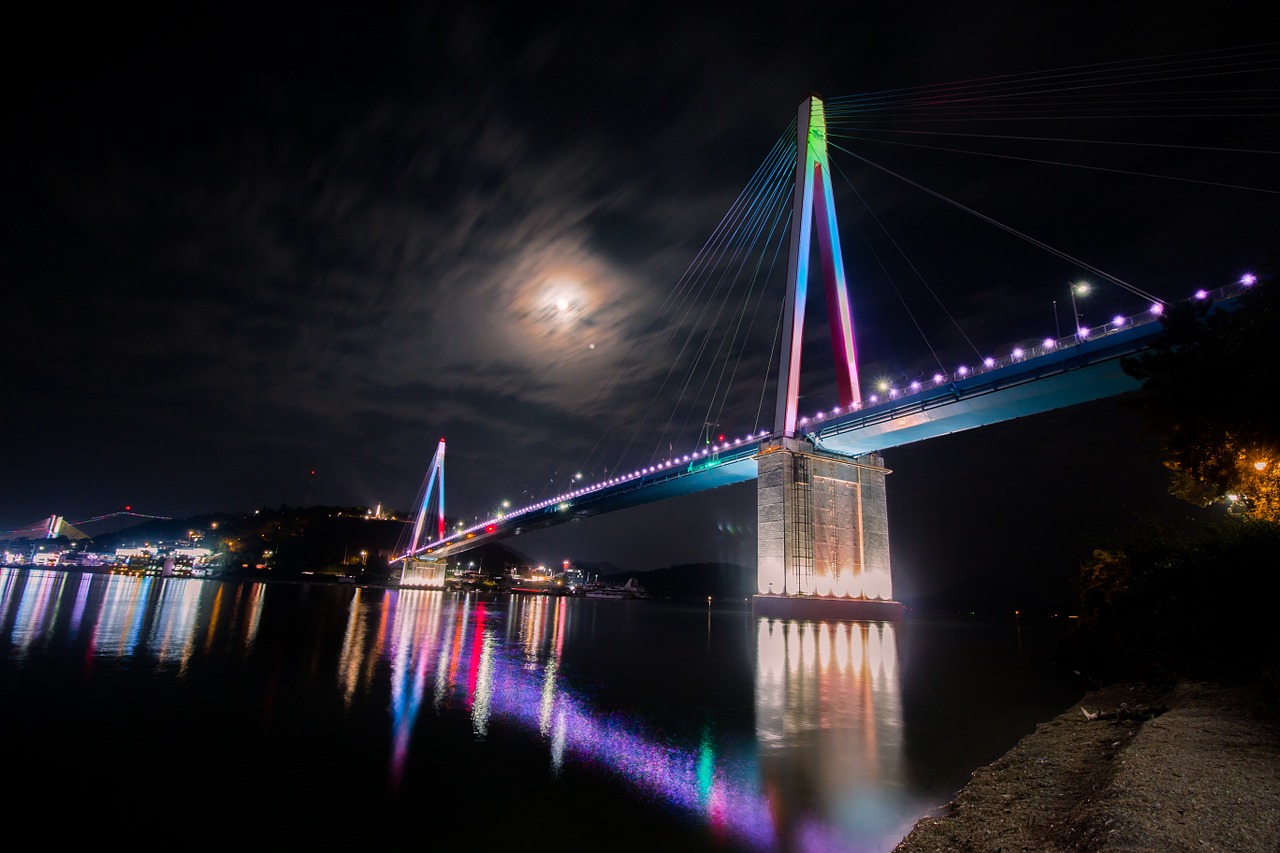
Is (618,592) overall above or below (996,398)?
below

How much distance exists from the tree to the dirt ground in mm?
4967

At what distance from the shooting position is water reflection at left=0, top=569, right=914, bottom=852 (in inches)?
228

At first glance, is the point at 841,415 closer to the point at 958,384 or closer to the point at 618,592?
the point at 958,384

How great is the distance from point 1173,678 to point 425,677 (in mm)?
13651

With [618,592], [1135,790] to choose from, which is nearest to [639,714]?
[1135,790]

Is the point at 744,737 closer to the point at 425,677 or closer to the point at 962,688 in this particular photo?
the point at 425,677

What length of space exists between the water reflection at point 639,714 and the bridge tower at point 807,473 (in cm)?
1724

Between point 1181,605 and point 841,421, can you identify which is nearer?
point 1181,605

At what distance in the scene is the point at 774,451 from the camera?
39969 mm

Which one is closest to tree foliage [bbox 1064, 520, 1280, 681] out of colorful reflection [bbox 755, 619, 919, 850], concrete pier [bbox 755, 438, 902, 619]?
colorful reflection [bbox 755, 619, 919, 850]

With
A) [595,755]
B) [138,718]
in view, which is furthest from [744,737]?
[138,718]

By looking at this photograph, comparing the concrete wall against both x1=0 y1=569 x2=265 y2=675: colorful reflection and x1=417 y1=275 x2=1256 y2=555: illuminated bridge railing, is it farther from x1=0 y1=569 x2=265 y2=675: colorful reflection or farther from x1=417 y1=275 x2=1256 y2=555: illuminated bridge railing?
x1=0 y1=569 x2=265 y2=675: colorful reflection

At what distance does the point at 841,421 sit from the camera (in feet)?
131

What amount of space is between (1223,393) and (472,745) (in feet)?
45.4
